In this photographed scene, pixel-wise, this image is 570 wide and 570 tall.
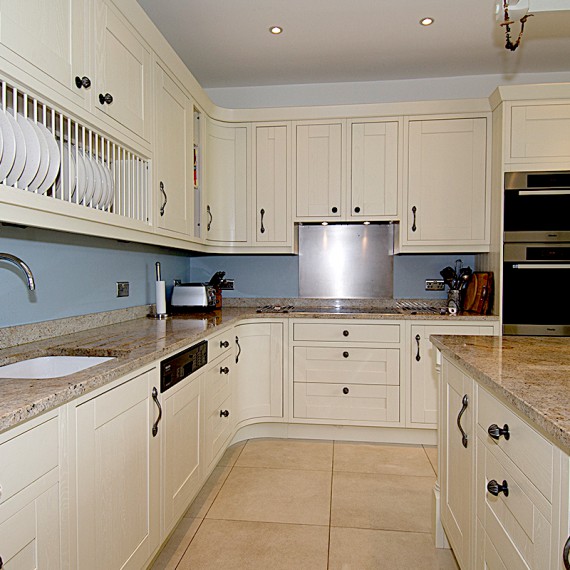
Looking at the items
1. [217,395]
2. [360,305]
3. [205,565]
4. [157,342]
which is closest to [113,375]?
[157,342]

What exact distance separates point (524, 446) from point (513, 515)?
0.20m

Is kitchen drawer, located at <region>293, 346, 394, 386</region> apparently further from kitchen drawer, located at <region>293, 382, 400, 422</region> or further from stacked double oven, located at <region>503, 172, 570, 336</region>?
stacked double oven, located at <region>503, 172, 570, 336</region>

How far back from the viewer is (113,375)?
4.49ft

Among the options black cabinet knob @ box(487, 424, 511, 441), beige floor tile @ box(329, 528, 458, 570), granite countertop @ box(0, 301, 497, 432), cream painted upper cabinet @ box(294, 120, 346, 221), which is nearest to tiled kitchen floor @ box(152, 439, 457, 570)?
beige floor tile @ box(329, 528, 458, 570)

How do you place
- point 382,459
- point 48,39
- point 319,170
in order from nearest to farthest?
1. point 48,39
2. point 382,459
3. point 319,170

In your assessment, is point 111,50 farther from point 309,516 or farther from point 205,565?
point 309,516

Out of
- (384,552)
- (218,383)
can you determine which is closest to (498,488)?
(384,552)

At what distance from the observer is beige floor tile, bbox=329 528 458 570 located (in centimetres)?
188

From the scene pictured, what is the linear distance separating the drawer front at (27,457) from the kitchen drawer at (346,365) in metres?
2.29

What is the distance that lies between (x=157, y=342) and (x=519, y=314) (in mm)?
2445

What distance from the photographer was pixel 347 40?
2977 millimetres

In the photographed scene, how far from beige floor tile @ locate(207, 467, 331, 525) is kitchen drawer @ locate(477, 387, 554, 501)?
4.20 ft

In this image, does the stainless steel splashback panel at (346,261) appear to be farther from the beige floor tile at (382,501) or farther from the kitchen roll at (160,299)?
the beige floor tile at (382,501)

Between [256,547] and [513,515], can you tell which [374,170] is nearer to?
[256,547]
